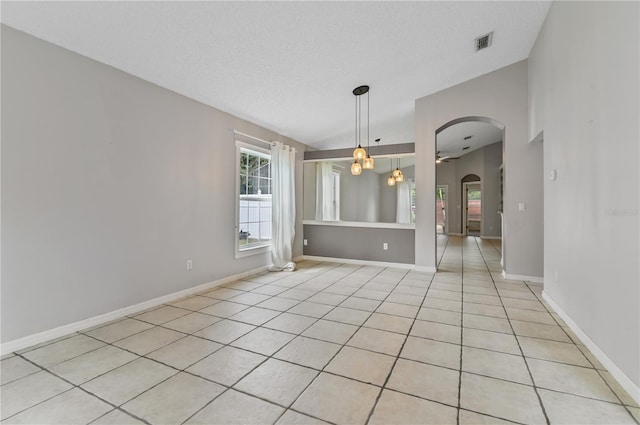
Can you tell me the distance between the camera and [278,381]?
1.86m

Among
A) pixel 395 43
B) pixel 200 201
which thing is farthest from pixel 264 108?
pixel 395 43

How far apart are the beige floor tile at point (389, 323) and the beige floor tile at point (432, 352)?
0.23 meters

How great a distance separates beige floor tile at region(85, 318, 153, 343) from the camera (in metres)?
2.49

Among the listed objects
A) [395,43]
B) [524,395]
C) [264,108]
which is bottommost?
[524,395]

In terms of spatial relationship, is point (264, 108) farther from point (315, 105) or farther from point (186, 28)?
point (186, 28)

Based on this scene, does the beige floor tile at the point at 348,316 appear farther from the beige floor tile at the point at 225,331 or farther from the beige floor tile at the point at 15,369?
the beige floor tile at the point at 15,369

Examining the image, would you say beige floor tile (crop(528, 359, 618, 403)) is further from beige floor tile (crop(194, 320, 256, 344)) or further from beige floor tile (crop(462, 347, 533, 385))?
beige floor tile (crop(194, 320, 256, 344))

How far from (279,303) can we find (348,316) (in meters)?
0.88

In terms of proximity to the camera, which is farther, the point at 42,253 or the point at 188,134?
the point at 188,134

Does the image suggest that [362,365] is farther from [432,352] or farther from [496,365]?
[496,365]

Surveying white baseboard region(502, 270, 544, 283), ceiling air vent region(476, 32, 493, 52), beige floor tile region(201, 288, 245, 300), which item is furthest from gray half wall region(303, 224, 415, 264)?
ceiling air vent region(476, 32, 493, 52)

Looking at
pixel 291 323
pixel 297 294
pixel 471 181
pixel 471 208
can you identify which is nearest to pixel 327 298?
pixel 297 294

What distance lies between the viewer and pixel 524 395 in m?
1.71

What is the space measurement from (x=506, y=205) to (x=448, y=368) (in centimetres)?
341
